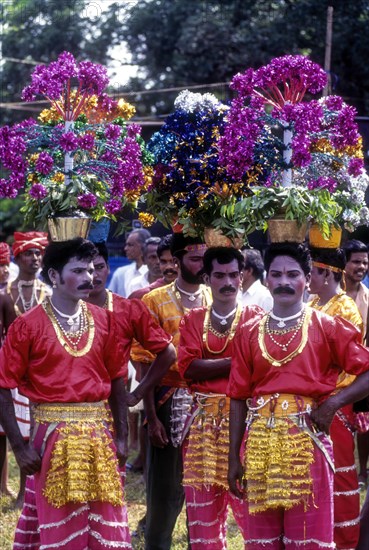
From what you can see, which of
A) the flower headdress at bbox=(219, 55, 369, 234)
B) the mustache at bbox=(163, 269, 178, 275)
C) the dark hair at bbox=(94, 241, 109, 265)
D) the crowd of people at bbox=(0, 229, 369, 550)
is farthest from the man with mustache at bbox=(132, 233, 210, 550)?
the flower headdress at bbox=(219, 55, 369, 234)

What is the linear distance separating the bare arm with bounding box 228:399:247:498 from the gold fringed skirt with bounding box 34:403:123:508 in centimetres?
66

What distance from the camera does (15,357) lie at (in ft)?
19.0

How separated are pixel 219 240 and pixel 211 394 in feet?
3.16

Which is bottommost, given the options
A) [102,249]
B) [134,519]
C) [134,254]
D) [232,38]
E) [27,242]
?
[134,519]

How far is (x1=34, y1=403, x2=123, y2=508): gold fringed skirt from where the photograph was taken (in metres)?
5.71

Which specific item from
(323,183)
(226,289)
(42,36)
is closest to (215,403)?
(226,289)

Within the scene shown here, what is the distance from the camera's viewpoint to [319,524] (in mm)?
5469

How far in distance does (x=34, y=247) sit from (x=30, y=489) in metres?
3.52

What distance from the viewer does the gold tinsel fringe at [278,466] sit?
5.48 m

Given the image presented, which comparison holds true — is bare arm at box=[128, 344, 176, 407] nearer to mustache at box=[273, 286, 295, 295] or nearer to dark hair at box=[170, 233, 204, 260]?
dark hair at box=[170, 233, 204, 260]

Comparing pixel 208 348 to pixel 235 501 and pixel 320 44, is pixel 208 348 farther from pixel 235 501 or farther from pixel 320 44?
pixel 320 44

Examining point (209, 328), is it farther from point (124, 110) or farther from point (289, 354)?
point (124, 110)

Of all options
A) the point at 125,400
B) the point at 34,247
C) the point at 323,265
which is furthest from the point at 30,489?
the point at 34,247

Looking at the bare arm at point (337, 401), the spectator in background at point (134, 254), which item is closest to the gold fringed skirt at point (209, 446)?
the bare arm at point (337, 401)
